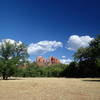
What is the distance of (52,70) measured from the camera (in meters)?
91.4

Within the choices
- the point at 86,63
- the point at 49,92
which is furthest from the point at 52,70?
the point at 49,92

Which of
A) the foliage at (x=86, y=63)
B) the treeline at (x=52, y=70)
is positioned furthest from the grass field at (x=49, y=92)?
the foliage at (x=86, y=63)

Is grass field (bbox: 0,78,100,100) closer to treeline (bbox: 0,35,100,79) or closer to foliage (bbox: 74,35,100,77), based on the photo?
treeline (bbox: 0,35,100,79)

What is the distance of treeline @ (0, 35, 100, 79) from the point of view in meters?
53.5

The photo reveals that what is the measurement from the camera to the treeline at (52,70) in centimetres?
5350

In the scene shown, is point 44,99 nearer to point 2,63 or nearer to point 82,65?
point 2,63

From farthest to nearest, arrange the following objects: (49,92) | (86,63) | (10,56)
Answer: (86,63) → (10,56) → (49,92)

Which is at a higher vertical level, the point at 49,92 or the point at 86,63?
the point at 86,63

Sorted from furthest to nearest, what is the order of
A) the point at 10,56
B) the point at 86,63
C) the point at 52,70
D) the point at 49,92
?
the point at 52,70
the point at 86,63
the point at 10,56
the point at 49,92

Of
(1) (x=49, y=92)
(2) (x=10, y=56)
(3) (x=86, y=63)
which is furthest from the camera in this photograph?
(3) (x=86, y=63)

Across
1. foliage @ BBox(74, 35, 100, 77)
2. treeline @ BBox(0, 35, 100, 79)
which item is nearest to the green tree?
treeline @ BBox(0, 35, 100, 79)

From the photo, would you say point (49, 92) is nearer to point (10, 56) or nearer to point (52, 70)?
point (10, 56)

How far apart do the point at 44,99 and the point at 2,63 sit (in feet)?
138

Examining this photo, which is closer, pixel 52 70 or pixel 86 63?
pixel 86 63
